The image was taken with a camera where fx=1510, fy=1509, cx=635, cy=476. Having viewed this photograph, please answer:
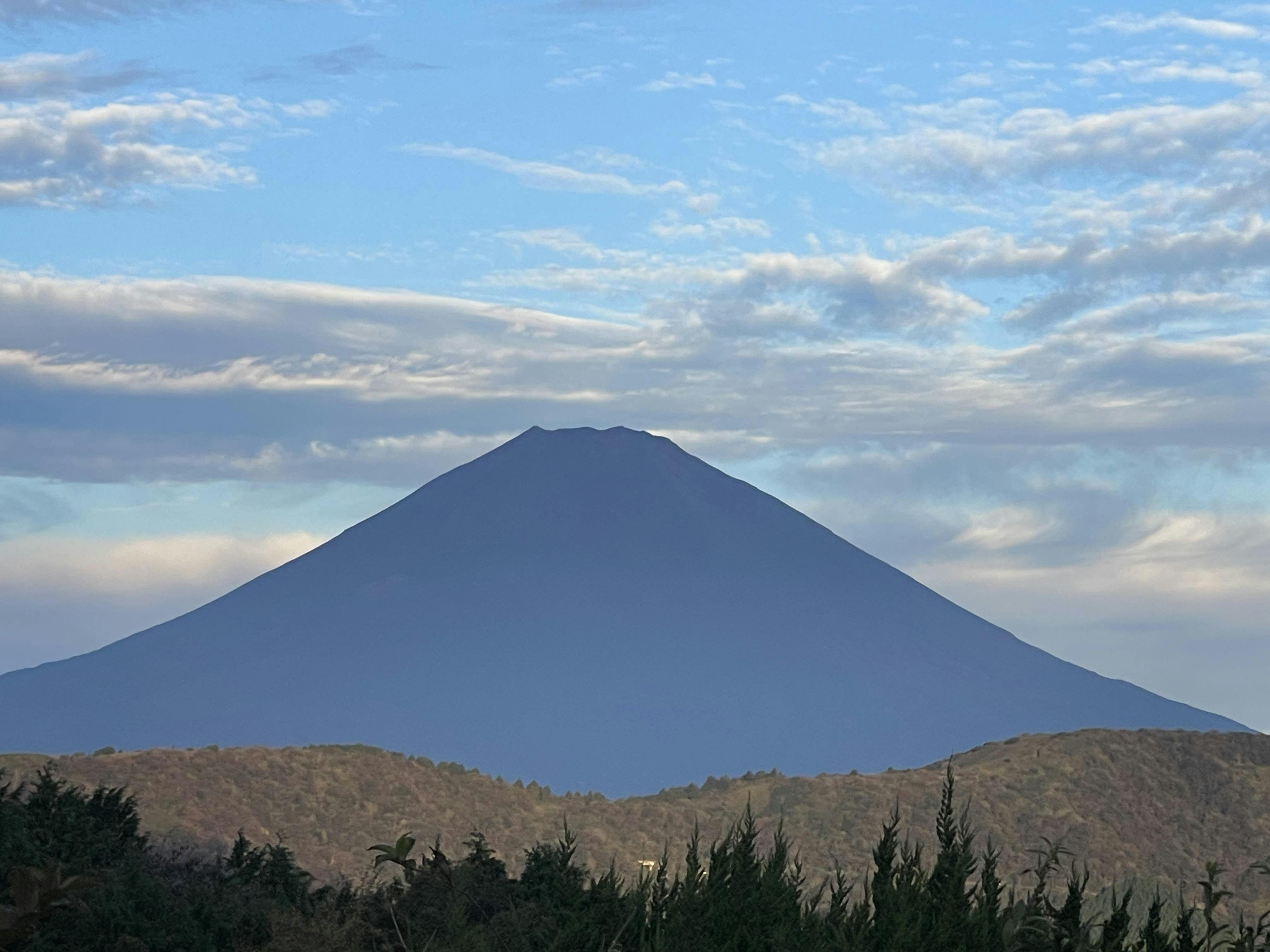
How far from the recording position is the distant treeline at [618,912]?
23.1 feet

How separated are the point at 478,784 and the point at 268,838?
352 inches

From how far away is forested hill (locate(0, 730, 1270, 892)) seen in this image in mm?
36531

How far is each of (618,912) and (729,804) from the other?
35247mm

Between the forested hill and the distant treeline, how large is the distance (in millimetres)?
25851

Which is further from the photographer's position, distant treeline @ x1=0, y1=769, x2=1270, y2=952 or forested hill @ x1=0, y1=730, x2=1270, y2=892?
forested hill @ x1=0, y1=730, x2=1270, y2=892

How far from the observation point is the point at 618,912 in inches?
297

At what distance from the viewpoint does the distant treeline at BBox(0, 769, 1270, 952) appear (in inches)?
277

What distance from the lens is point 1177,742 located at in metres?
45.9

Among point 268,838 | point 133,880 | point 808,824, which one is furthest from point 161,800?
point 133,880

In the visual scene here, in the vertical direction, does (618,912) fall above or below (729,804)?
below

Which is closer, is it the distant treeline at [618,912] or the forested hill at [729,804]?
the distant treeline at [618,912]

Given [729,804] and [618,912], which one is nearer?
[618,912]

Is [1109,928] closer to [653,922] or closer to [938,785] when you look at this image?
[653,922]

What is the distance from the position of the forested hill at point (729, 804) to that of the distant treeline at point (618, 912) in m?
25.9
